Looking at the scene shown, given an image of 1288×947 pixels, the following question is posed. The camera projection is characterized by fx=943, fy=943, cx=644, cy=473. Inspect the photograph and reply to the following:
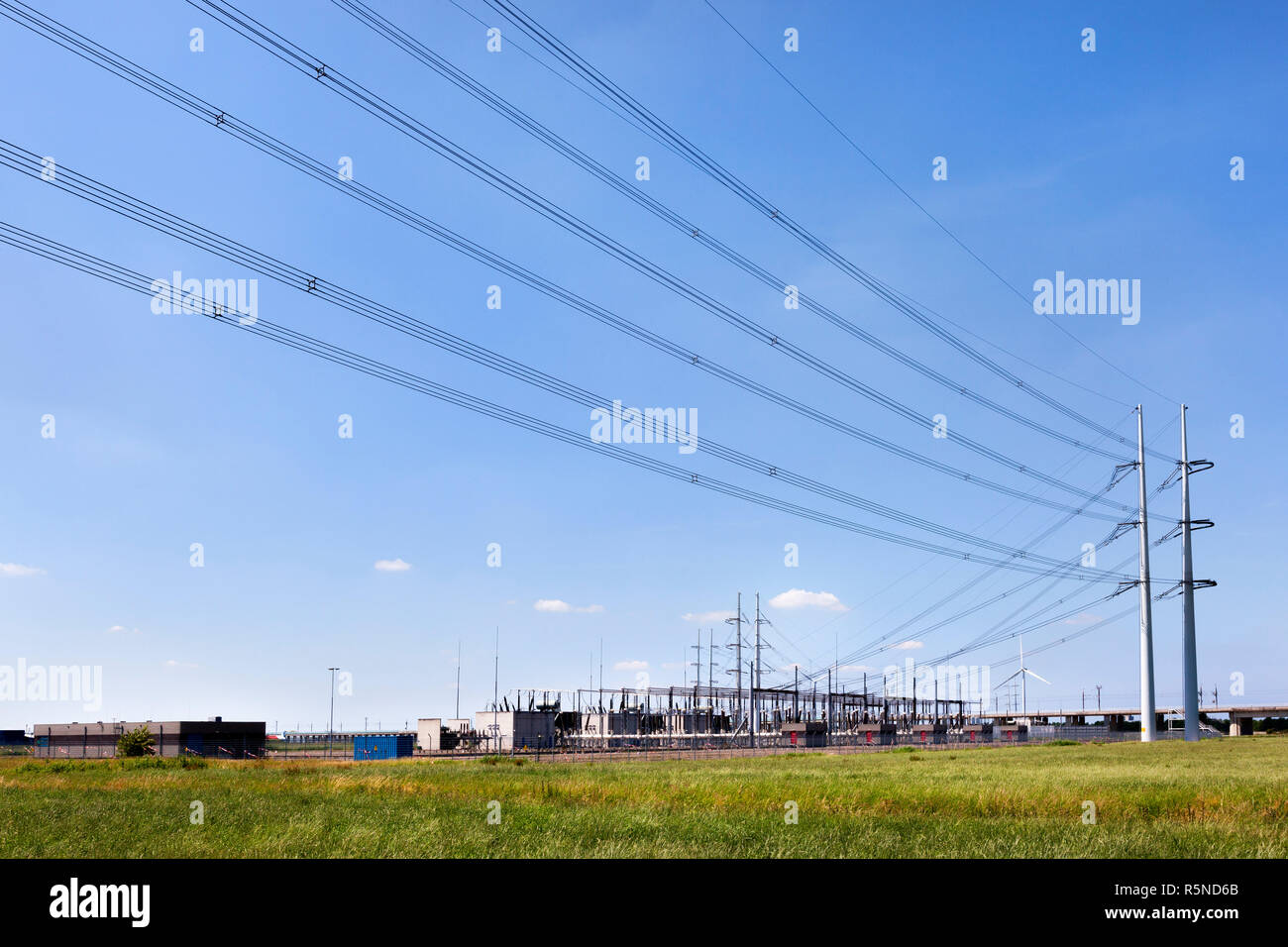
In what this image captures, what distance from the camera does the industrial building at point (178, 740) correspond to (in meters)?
96.0

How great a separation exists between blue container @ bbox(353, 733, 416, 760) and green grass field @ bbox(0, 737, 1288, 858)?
5285 centimetres

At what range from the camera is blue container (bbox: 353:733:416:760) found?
91.8 metres

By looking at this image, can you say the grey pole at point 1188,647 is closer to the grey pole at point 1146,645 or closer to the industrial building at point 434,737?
the grey pole at point 1146,645

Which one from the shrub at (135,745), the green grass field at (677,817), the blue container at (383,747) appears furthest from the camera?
the blue container at (383,747)

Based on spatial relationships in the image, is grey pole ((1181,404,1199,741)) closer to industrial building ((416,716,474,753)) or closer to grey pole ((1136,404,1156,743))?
grey pole ((1136,404,1156,743))

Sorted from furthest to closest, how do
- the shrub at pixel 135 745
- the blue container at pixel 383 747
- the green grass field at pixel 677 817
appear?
the blue container at pixel 383 747 → the shrub at pixel 135 745 → the green grass field at pixel 677 817

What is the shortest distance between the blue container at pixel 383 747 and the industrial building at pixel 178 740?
9.68m

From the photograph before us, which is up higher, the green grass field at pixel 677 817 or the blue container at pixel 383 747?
the green grass field at pixel 677 817

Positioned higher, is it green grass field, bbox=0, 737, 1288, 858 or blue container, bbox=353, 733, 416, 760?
green grass field, bbox=0, 737, 1288, 858

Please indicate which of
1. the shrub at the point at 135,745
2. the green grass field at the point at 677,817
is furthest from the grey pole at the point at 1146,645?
the shrub at the point at 135,745

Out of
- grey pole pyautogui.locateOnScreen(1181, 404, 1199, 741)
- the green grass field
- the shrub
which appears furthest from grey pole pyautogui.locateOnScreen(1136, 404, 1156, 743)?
the shrub

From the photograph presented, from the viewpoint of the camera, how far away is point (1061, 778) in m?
36.8
